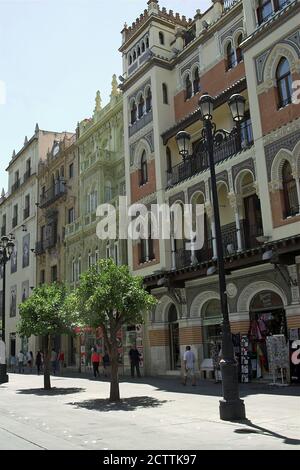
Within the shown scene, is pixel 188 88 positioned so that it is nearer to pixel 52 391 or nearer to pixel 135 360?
pixel 135 360

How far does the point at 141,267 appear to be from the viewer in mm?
26531

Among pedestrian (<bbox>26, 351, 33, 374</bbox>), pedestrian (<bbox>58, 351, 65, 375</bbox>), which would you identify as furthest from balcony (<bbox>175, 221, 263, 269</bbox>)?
pedestrian (<bbox>26, 351, 33, 374</bbox>)

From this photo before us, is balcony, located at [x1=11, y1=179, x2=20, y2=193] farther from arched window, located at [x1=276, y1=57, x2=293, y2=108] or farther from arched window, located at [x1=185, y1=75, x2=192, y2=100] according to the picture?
arched window, located at [x1=276, y1=57, x2=293, y2=108]

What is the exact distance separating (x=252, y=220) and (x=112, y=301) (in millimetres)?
8185

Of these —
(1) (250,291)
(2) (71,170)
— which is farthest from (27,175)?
(1) (250,291)

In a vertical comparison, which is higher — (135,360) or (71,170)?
(71,170)

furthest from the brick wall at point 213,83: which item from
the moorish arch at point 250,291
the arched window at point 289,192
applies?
the moorish arch at point 250,291

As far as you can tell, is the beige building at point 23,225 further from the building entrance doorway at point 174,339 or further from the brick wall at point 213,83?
the brick wall at point 213,83

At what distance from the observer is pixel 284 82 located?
19016mm

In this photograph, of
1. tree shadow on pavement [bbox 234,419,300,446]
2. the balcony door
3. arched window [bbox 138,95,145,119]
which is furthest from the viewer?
arched window [bbox 138,95,145,119]

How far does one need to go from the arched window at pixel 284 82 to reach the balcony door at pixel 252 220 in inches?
164

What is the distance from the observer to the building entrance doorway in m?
24.7

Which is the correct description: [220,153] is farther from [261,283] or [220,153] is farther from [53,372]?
[53,372]

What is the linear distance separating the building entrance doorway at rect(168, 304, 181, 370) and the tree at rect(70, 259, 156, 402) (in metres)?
8.24
